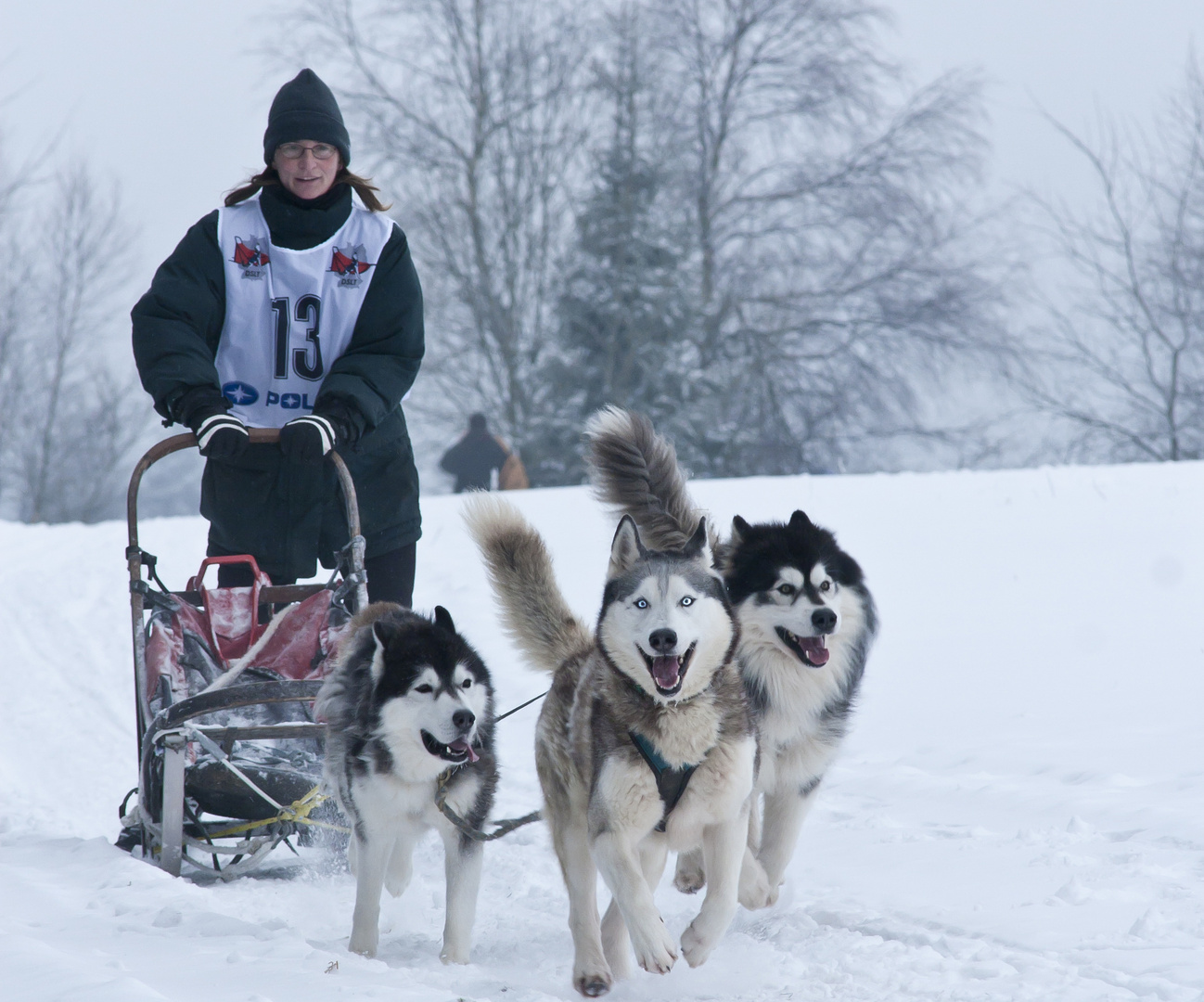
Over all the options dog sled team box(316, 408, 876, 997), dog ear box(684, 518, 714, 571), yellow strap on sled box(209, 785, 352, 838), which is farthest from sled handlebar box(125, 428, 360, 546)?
dog ear box(684, 518, 714, 571)

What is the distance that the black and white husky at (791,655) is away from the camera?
3098 millimetres

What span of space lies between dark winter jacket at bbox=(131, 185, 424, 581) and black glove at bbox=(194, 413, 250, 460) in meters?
0.12

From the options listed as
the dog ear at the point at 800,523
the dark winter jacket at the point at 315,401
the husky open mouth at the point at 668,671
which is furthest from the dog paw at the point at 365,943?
the dog ear at the point at 800,523

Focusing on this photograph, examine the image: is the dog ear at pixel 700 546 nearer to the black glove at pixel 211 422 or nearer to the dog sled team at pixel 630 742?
the dog sled team at pixel 630 742

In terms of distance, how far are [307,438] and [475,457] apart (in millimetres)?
10680

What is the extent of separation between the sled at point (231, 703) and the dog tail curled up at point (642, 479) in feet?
2.46

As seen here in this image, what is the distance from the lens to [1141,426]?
48.2 ft

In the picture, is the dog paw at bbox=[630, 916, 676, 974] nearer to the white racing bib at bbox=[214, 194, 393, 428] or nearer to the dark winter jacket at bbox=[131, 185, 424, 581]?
the dark winter jacket at bbox=[131, 185, 424, 581]

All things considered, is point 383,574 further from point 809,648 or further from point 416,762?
point 809,648

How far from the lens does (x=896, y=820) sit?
3.87m

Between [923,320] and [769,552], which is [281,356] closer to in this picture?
[769,552]

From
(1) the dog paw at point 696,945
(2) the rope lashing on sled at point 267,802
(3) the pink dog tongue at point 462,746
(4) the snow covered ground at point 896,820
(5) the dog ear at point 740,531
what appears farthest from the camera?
(5) the dog ear at point 740,531

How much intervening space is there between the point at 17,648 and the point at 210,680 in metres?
4.19

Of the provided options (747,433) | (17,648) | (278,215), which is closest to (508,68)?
(747,433)
